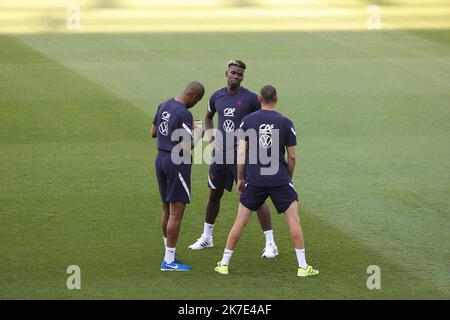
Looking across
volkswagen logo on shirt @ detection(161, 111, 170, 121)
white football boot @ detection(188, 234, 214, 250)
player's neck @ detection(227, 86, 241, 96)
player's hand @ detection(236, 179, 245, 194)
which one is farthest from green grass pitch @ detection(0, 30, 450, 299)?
player's neck @ detection(227, 86, 241, 96)

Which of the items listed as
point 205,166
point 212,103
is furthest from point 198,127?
point 205,166

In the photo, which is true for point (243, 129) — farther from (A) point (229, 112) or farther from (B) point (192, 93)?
(A) point (229, 112)

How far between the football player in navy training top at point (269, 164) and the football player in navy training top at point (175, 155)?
59 centimetres

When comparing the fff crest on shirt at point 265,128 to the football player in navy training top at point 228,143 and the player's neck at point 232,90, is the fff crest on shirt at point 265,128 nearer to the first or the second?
the football player in navy training top at point 228,143

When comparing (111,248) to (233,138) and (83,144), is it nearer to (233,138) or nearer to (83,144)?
(233,138)

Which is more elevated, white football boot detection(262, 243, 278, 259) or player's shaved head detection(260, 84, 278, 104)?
player's shaved head detection(260, 84, 278, 104)

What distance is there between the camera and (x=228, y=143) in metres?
11.7

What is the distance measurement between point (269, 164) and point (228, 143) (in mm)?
1249

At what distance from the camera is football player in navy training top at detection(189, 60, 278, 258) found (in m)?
11.5

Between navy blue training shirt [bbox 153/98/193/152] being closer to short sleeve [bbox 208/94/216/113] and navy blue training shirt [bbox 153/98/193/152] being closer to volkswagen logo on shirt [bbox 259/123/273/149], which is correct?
volkswagen logo on shirt [bbox 259/123/273/149]

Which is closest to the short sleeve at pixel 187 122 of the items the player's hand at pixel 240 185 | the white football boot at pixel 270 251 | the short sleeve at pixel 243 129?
the short sleeve at pixel 243 129

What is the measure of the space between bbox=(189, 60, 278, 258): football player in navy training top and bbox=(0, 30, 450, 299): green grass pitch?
289mm

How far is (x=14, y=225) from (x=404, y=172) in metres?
6.15
